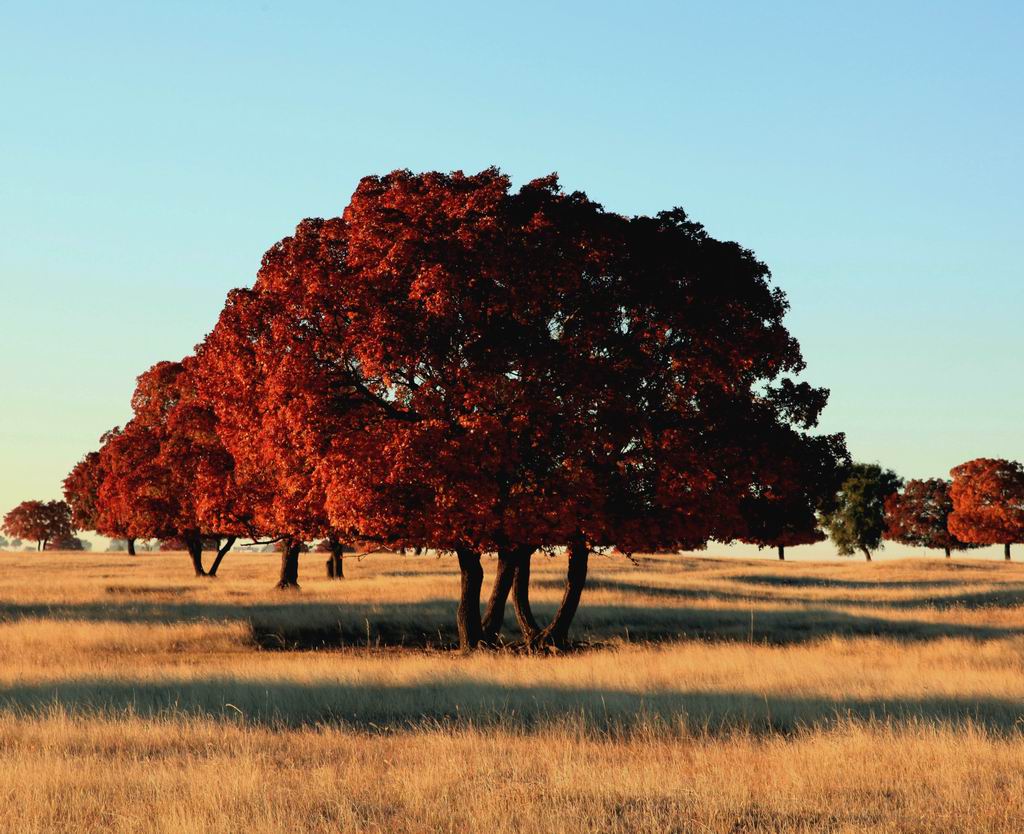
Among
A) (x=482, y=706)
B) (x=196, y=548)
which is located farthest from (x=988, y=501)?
(x=482, y=706)

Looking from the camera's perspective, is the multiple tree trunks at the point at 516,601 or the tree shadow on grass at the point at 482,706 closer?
the tree shadow on grass at the point at 482,706

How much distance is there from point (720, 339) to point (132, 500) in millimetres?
34493

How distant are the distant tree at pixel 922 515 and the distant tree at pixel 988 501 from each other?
4.62 metres

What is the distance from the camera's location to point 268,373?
26781 millimetres

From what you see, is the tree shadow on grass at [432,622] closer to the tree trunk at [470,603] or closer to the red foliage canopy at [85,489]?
the tree trunk at [470,603]

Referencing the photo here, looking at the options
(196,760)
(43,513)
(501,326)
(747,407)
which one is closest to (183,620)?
(501,326)

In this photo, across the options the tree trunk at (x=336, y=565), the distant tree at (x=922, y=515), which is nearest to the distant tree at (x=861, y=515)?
the distant tree at (x=922, y=515)

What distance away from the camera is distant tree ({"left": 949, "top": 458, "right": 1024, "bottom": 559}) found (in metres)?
101

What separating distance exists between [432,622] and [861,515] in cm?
8193

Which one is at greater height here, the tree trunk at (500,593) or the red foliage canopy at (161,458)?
the red foliage canopy at (161,458)

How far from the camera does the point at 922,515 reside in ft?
358

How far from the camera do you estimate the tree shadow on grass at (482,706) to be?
16.7 metres

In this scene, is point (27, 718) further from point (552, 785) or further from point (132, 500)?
point (132, 500)

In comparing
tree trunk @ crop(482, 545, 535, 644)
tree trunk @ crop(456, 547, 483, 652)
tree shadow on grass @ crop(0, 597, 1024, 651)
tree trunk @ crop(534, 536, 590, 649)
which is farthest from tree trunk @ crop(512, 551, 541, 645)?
tree shadow on grass @ crop(0, 597, 1024, 651)
